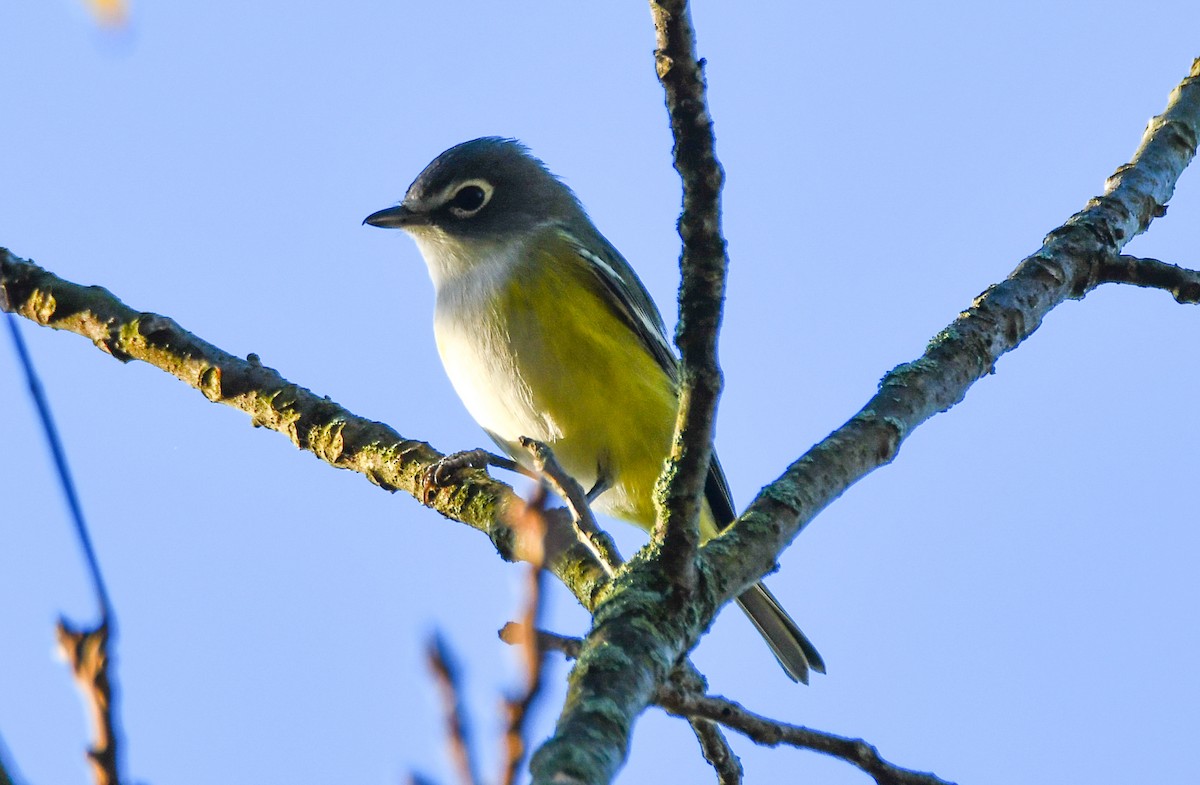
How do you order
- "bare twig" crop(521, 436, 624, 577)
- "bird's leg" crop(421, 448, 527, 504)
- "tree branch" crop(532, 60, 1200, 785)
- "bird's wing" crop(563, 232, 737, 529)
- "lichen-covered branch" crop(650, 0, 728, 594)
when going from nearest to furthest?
"tree branch" crop(532, 60, 1200, 785), "lichen-covered branch" crop(650, 0, 728, 594), "bare twig" crop(521, 436, 624, 577), "bird's leg" crop(421, 448, 527, 504), "bird's wing" crop(563, 232, 737, 529)

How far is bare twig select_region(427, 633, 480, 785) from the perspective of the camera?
1.55 metres

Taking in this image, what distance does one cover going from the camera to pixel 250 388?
525 centimetres

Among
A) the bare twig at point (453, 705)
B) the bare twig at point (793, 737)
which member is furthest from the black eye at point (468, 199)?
the bare twig at point (453, 705)

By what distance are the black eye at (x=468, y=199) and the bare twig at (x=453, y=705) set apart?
5876 mm

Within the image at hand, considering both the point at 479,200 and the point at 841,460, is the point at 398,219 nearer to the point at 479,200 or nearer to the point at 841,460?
the point at 479,200

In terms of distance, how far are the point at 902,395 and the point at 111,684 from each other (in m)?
2.97

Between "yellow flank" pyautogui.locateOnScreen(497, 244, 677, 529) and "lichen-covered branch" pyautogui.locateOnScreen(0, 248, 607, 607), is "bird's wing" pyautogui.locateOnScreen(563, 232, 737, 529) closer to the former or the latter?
"yellow flank" pyautogui.locateOnScreen(497, 244, 677, 529)

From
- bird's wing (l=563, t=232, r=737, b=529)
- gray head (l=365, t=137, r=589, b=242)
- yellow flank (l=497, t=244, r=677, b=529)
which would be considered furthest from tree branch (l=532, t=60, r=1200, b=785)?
gray head (l=365, t=137, r=589, b=242)

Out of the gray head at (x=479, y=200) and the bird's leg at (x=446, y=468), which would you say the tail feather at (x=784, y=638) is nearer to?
the bird's leg at (x=446, y=468)

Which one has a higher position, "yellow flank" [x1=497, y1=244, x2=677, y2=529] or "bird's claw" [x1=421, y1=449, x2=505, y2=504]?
"yellow flank" [x1=497, y1=244, x2=677, y2=529]

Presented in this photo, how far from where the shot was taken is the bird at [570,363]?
6230 millimetres

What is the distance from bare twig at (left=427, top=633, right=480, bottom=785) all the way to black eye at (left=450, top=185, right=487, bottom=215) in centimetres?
588

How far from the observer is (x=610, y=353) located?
633 cm

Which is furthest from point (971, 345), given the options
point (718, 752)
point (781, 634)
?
point (781, 634)
